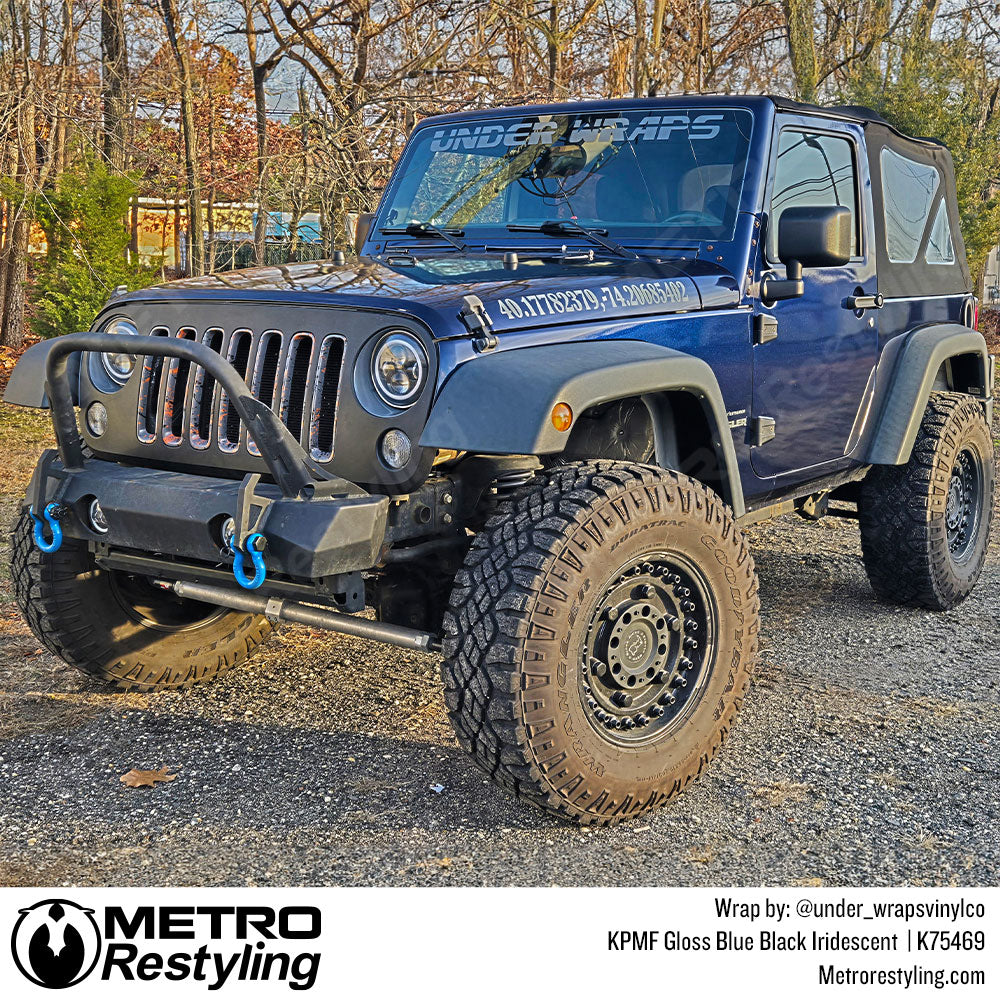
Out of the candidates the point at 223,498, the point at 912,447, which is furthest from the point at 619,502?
the point at 912,447

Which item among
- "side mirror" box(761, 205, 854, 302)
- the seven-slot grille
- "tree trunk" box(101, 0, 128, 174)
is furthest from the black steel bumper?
"tree trunk" box(101, 0, 128, 174)

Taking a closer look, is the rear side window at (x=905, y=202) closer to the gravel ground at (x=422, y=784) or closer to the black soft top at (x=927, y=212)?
the black soft top at (x=927, y=212)

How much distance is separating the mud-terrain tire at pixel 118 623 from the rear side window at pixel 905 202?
314cm

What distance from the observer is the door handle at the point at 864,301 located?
4.80m

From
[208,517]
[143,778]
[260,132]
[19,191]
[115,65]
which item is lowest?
[143,778]

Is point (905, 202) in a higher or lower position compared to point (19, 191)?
lower

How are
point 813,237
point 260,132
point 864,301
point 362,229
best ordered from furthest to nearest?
point 260,132
point 362,229
point 864,301
point 813,237

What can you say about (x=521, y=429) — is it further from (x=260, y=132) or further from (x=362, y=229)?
(x=260, y=132)

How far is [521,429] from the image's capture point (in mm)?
3111

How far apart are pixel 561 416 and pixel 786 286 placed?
1528 millimetres

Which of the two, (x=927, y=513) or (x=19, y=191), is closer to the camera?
(x=927, y=513)

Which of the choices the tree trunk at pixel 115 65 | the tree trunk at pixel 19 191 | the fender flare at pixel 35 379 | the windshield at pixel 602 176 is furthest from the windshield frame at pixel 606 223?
the tree trunk at pixel 115 65

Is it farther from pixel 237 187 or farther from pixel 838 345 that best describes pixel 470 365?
pixel 237 187

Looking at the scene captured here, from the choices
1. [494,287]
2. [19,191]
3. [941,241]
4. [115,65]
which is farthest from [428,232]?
[115,65]
